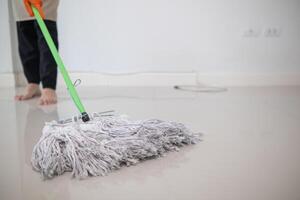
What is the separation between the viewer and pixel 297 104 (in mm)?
1384

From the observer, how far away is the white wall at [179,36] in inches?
75.3

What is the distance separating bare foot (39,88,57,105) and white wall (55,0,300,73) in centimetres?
55

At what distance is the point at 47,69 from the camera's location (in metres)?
1.41

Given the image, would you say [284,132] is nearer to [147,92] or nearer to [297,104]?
[297,104]

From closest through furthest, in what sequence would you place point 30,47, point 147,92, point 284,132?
point 284,132 < point 30,47 < point 147,92

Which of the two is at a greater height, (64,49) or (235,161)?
(64,49)

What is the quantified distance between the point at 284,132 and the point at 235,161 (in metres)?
0.33

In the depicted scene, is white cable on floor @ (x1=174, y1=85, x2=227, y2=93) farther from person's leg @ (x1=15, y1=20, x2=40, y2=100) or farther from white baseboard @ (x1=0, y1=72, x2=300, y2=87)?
person's leg @ (x1=15, y1=20, x2=40, y2=100)

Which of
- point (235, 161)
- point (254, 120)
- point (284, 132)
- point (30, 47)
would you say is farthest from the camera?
point (30, 47)

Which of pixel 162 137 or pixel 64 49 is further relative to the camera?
pixel 64 49

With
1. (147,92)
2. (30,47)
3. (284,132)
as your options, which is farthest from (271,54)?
(30,47)

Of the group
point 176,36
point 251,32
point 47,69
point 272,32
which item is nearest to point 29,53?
point 47,69

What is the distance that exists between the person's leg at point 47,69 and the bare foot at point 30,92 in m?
0.15

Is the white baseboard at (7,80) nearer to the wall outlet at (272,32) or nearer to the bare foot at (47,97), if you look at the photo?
the bare foot at (47,97)
